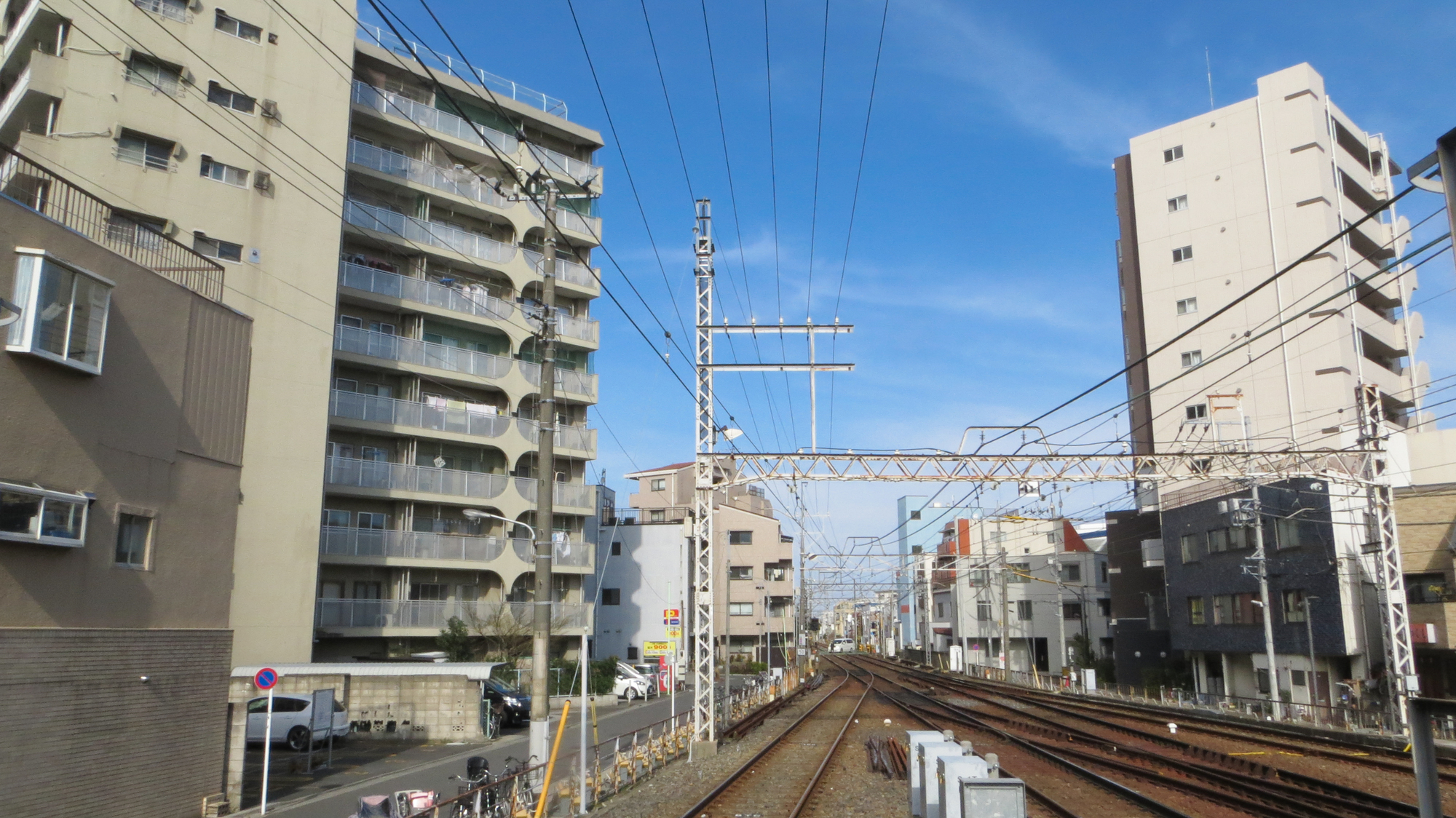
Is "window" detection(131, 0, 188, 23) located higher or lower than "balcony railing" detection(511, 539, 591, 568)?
higher

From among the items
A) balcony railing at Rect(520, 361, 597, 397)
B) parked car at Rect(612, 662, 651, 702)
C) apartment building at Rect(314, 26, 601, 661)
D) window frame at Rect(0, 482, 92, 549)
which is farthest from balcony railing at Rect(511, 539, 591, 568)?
window frame at Rect(0, 482, 92, 549)

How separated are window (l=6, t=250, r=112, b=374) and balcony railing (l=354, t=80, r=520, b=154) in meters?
23.5

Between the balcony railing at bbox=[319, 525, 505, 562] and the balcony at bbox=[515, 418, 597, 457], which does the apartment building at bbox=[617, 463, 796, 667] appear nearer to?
the balcony at bbox=[515, 418, 597, 457]

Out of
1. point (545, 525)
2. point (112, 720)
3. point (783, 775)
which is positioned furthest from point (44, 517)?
point (783, 775)

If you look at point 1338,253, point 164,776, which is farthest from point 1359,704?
point 164,776

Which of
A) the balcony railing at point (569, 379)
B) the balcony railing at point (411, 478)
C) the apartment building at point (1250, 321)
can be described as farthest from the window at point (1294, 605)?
the balcony railing at point (411, 478)

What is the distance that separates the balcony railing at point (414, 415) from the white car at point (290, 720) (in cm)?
1230

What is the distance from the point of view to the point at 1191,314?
45125mm

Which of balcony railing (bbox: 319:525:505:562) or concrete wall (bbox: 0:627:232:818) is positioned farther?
balcony railing (bbox: 319:525:505:562)

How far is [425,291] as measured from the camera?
3534 cm

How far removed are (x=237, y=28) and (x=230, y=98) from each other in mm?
2504

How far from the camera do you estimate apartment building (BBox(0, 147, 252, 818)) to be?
11133 millimetres

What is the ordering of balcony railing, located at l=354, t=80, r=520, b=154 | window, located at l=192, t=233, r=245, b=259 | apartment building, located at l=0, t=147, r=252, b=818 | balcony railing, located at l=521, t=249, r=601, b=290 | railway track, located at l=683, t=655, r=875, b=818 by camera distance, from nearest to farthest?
apartment building, located at l=0, t=147, r=252, b=818
railway track, located at l=683, t=655, r=875, b=818
window, located at l=192, t=233, r=245, b=259
balcony railing, located at l=354, t=80, r=520, b=154
balcony railing, located at l=521, t=249, r=601, b=290

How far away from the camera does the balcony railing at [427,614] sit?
3161 cm
